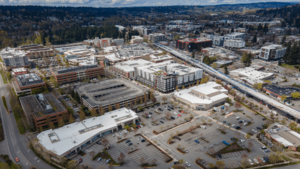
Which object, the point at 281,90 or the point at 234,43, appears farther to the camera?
the point at 234,43

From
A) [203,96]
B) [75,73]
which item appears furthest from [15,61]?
[203,96]

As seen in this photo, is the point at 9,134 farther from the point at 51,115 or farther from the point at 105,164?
the point at 105,164

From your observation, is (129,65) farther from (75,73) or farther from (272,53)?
(272,53)

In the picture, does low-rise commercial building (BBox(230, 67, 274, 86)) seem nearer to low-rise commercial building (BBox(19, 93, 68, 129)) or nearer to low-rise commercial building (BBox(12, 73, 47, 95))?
low-rise commercial building (BBox(19, 93, 68, 129))

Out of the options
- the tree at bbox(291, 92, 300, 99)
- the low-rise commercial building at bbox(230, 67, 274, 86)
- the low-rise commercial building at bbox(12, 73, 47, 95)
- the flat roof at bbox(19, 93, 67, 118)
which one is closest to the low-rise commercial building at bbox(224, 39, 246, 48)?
the low-rise commercial building at bbox(230, 67, 274, 86)

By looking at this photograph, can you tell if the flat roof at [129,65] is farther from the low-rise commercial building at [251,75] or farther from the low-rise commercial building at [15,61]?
the low-rise commercial building at [15,61]

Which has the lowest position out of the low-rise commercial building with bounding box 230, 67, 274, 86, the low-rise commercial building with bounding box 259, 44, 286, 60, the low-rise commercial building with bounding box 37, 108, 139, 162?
the low-rise commercial building with bounding box 37, 108, 139, 162
